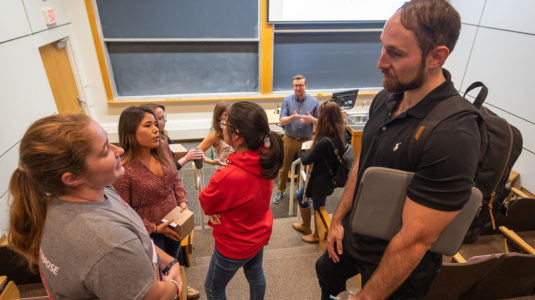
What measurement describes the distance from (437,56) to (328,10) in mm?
4664

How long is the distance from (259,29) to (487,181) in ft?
15.4

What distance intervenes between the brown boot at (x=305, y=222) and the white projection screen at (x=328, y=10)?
3507mm

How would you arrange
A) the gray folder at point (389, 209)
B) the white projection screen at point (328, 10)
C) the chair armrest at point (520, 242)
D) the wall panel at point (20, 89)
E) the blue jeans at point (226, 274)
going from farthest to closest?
the white projection screen at point (328, 10), the wall panel at point (20, 89), the chair armrest at point (520, 242), the blue jeans at point (226, 274), the gray folder at point (389, 209)

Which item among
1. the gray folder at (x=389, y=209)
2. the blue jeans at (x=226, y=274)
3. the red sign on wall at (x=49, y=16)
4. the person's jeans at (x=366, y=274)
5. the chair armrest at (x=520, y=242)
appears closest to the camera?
the gray folder at (x=389, y=209)

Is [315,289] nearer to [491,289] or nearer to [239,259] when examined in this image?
[239,259]

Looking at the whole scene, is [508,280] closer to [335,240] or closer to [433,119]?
[335,240]

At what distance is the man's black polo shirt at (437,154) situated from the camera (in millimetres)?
857

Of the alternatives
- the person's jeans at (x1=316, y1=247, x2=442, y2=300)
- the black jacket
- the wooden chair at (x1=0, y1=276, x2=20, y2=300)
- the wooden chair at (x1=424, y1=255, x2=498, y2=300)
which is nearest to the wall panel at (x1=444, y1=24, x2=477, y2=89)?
the black jacket

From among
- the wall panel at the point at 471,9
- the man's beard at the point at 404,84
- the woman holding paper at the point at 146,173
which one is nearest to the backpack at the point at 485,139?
the man's beard at the point at 404,84

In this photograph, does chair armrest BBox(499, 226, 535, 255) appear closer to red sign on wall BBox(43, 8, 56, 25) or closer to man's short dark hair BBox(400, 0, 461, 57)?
man's short dark hair BBox(400, 0, 461, 57)

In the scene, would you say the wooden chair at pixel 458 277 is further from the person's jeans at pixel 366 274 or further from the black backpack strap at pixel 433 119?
the black backpack strap at pixel 433 119

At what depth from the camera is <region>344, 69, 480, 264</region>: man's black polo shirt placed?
2.81 feet

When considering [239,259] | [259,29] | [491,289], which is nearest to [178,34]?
[259,29]

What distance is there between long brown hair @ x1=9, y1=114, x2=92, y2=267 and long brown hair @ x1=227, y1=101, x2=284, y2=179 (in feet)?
2.20
